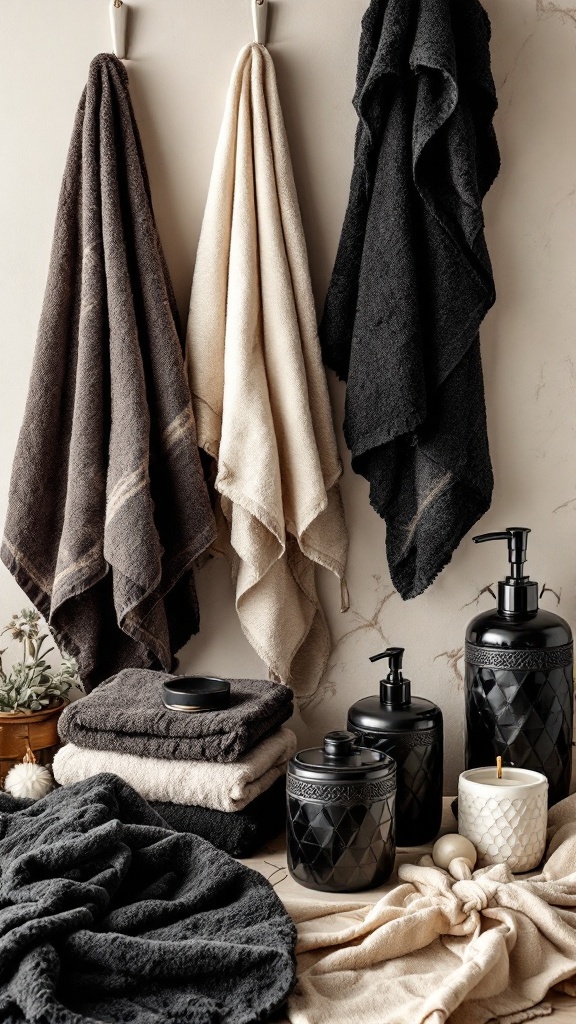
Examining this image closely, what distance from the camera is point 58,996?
2.22 ft

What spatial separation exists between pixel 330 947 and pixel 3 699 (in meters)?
0.56

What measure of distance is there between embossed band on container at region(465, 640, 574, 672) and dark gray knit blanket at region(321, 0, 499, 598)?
6.3 inches

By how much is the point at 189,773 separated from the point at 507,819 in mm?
319

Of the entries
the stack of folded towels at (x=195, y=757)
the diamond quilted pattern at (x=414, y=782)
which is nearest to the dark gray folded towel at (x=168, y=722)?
the stack of folded towels at (x=195, y=757)

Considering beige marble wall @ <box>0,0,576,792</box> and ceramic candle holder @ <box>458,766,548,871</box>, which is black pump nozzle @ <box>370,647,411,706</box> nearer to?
ceramic candle holder @ <box>458,766,548,871</box>

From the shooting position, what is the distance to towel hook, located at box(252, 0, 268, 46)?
1209mm

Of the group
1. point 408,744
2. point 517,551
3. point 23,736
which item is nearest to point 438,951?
point 408,744

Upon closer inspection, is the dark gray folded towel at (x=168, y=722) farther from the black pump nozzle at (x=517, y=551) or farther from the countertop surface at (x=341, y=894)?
the black pump nozzle at (x=517, y=551)

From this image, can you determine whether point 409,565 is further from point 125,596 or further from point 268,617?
point 125,596

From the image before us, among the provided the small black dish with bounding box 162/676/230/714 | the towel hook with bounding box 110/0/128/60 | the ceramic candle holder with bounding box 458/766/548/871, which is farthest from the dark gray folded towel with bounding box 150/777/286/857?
the towel hook with bounding box 110/0/128/60

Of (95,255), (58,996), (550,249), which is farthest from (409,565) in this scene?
(58,996)

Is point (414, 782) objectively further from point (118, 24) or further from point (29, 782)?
point (118, 24)

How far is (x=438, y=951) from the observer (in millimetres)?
792

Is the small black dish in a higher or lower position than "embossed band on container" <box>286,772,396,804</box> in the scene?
higher
